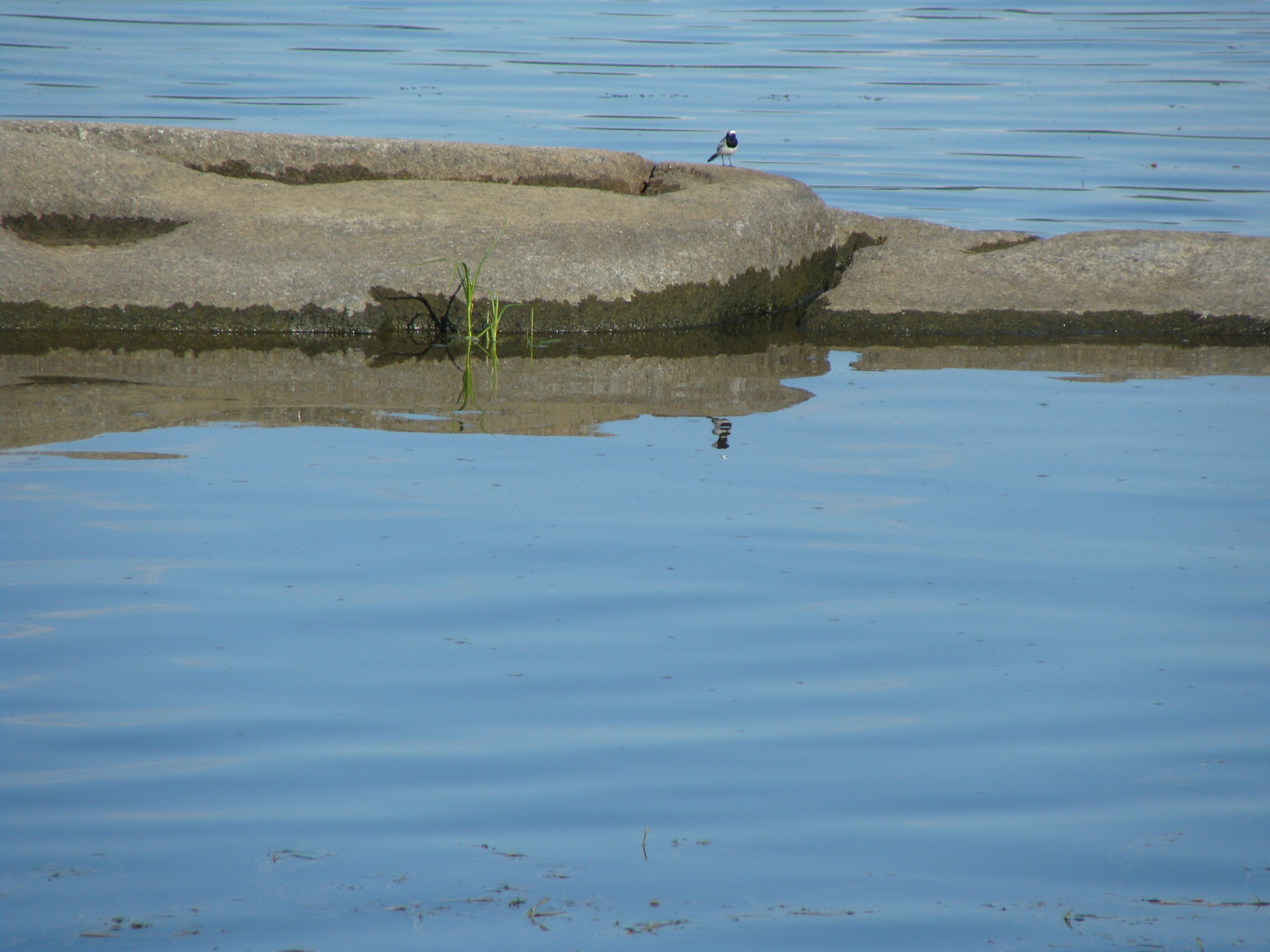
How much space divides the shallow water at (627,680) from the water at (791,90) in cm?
780

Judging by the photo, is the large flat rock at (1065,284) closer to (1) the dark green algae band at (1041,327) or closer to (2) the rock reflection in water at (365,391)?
(1) the dark green algae band at (1041,327)

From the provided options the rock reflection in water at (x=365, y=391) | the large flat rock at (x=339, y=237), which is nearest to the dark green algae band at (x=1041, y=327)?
the large flat rock at (x=339, y=237)

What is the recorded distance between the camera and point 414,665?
13.8 feet

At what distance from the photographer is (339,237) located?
9078 mm

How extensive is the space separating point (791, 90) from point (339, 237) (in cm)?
1686

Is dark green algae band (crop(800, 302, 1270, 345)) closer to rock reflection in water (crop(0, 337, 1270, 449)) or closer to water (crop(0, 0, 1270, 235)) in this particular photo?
rock reflection in water (crop(0, 337, 1270, 449))

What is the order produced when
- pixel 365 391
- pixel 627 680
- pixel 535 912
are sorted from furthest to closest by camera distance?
1. pixel 365 391
2. pixel 627 680
3. pixel 535 912

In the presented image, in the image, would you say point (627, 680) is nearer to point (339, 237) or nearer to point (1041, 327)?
point (339, 237)

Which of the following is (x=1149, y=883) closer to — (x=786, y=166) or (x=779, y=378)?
(x=779, y=378)

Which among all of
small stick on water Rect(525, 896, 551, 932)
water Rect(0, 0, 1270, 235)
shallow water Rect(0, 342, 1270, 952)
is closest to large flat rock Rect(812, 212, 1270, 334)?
shallow water Rect(0, 342, 1270, 952)

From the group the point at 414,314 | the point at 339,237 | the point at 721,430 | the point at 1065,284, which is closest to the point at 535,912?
the point at 721,430

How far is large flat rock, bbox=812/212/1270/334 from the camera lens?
9453 mm

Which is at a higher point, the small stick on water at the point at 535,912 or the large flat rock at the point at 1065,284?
the large flat rock at the point at 1065,284

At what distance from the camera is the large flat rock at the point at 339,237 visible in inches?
346
